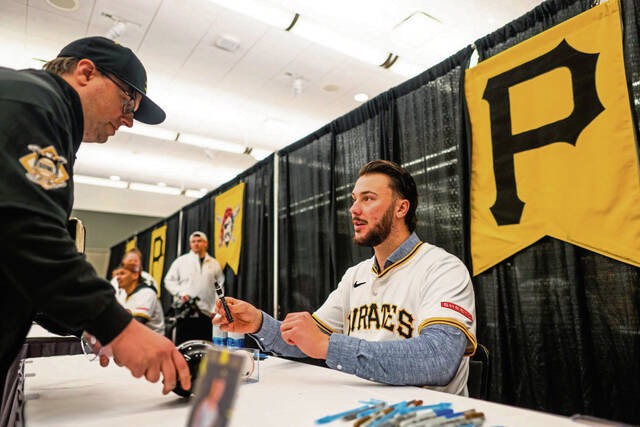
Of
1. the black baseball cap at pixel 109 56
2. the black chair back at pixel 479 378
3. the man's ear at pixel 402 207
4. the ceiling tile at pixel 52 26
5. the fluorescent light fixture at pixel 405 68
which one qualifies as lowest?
the black chair back at pixel 479 378

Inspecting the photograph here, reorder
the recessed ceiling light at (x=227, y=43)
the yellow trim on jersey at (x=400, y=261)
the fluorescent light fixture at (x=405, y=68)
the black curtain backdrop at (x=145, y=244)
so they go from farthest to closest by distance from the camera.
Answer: the black curtain backdrop at (x=145, y=244) → the fluorescent light fixture at (x=405, y=68) → the recessed ceiling light at (x=227, y=43) → the yellow trim on jersey at (x=400, y=261)

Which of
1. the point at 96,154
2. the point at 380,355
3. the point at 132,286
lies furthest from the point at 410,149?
the point at 96,154

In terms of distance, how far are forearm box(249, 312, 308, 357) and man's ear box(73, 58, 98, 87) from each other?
37.7 inches

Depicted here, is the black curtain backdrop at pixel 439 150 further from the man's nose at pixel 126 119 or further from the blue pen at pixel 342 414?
the man's nose at pixel 126 119

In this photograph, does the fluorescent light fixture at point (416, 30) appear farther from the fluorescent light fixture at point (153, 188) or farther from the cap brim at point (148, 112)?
the fluorescent light fixture at point (153, 188)

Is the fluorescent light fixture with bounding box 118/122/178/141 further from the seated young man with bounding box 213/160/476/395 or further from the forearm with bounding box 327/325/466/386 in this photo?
the forearm with bounding box 327/325/466/386

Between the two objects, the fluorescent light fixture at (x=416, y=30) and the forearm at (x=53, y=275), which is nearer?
the forearm at (x=53, y=275)

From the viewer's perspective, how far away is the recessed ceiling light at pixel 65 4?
3.71m

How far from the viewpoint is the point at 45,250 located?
2.34 ft

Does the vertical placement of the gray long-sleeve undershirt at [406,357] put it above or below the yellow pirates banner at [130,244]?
below

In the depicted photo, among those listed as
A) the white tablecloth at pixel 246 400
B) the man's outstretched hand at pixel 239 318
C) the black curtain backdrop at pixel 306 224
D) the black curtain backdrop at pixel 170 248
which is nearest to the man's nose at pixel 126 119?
the man's outstretched hand at pixel 239 318

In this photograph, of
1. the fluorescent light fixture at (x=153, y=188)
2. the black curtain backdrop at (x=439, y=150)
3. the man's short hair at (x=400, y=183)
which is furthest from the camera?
the fluorescent light fixture at (x=153, y=188)

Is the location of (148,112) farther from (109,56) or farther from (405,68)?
(405,68)

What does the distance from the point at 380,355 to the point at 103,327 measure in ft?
2.28
